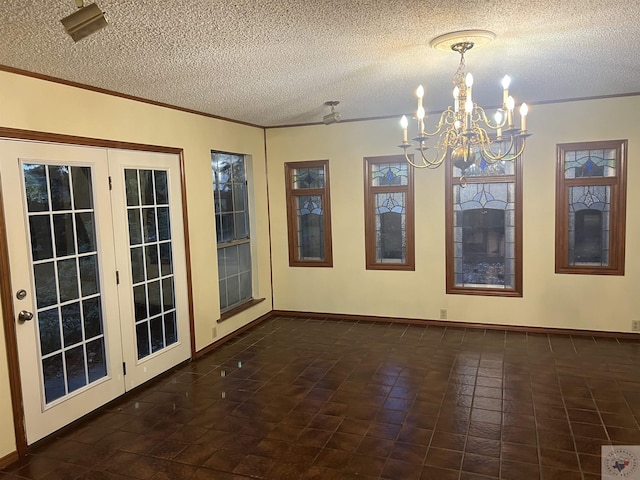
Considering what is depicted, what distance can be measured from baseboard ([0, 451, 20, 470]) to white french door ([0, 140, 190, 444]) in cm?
13

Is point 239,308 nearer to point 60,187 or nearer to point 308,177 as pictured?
point 308,177

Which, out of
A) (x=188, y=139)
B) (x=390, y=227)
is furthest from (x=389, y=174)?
(x=188, y=139)

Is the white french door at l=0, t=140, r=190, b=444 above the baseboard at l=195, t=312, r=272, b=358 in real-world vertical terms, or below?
above

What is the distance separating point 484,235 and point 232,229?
301 centimetres

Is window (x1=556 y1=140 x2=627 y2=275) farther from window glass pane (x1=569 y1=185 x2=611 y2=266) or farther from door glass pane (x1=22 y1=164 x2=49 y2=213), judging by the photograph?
door glass pane (x1=22 y1=164 x2=49 y2=213)

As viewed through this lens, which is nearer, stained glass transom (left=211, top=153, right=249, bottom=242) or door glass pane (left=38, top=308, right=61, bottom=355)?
door glass pane (left=38, top=308, right=61, bottom=355)

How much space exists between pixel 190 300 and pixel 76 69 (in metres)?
2.38

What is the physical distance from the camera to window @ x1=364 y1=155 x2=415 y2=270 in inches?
223

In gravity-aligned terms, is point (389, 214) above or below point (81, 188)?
below

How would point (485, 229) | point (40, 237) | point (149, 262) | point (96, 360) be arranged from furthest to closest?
point (485, 229) < point (149, 262) < point (96, 360) < point (40, 237)

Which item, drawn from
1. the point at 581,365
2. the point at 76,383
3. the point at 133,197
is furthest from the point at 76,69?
the point at 581,365

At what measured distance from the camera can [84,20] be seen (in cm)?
194

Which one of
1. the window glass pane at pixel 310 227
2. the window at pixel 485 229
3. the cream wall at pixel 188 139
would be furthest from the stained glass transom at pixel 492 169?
the cream wall at pixel 188 139

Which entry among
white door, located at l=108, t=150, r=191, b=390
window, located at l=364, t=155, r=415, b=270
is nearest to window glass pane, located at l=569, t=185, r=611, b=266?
window, located at l=364, t=155, r=415, b=270
